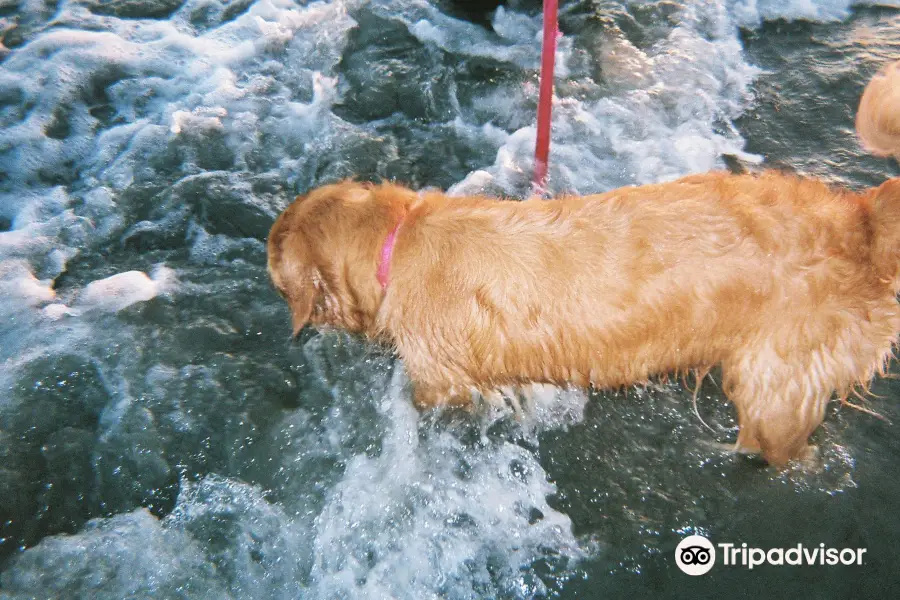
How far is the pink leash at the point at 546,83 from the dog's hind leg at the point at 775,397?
1.60 m

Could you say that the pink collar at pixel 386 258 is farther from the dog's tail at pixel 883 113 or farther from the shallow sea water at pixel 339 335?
the dog's tail at pixel 883 113

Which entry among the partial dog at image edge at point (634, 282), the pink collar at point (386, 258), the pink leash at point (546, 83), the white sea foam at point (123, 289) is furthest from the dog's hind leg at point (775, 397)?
the white sea foam at point (123, 289)

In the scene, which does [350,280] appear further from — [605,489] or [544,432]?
[605,489]

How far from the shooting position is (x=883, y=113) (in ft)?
6.64

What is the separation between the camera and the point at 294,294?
253cm

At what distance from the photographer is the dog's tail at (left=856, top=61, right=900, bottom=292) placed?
78.2 inches

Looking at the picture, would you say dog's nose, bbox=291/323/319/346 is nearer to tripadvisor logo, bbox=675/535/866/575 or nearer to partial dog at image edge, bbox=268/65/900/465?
partial dog at image edge, bbox=268/65/900/465

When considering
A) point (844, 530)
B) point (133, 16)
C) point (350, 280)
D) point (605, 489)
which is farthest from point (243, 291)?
point (133, 16)

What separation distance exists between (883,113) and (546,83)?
1445 millimetres

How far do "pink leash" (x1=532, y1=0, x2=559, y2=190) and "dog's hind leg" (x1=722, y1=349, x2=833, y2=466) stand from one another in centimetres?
160

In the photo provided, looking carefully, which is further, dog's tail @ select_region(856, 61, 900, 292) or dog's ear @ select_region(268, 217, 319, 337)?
dog's ear @ select_region(268, 217, 319, 337)

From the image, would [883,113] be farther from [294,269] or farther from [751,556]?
[294,269]

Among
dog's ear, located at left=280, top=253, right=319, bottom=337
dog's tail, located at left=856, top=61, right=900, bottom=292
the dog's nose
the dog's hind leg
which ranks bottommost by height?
the dog's nose

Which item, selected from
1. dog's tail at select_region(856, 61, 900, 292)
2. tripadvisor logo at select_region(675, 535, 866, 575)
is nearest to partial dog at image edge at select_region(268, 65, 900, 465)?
dog's tail at select_region(856, 61, 900, 292)
